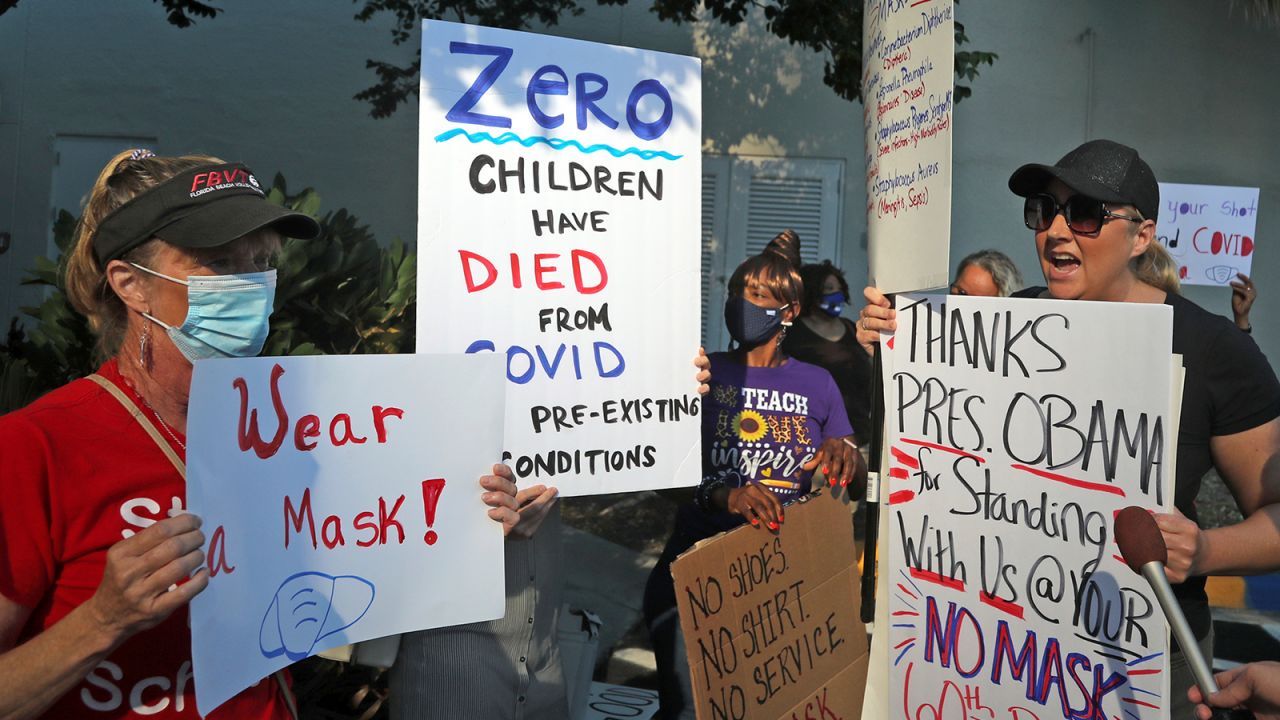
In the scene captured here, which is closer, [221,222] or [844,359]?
[221,222]

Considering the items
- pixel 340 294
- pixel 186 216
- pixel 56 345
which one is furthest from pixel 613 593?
pixel 186 216

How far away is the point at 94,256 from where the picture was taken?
1.71 m

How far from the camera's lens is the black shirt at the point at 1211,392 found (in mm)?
2127

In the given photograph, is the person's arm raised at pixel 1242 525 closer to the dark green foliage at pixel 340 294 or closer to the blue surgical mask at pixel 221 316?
the blue surgical mask at pixel 221 316

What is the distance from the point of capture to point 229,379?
64.8 inches

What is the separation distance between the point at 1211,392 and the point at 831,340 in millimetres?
4546

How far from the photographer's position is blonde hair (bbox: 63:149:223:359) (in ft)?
5.57

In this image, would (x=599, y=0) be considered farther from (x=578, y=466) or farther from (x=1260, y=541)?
(x=1260, y=541)

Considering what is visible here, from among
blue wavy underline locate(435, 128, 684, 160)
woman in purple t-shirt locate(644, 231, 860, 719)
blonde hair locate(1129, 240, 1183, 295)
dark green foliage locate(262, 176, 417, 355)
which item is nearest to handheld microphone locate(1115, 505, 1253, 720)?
blonde hair locate(1129, 240, 1183, 295)

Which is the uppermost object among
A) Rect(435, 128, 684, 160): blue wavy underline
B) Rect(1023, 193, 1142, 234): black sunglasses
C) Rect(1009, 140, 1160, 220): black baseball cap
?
Rect(435, 128, 684, 160): blue wavy underline

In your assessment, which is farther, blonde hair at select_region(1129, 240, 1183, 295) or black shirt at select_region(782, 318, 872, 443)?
black shirt at select_region(782, 318, 872, 443)

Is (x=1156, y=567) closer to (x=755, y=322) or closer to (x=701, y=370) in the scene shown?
(x=701, y=370)

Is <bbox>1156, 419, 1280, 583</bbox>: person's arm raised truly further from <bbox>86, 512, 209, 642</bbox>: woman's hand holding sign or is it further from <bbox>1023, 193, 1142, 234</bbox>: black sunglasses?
<bbox>86, 512, 209, 642</bbox>: woman's hand holding sign

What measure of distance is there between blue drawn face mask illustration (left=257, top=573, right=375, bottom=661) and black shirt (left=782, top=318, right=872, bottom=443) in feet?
15.2
